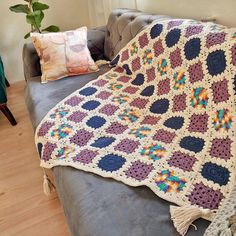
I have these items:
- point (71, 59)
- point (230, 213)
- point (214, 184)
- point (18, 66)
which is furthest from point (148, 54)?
point (18, 66)

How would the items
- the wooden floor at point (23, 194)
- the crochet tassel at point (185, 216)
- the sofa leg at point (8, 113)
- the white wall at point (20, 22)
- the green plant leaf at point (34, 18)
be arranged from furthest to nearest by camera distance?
the white wall at point (20, 22) < the green plant leaf at point (34, 18) < the sofa leg at point (8, 113) < the wooden floor at point (23, 194) < the crochet tassel at point (185, 216)

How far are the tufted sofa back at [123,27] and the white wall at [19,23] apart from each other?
3.85 ft

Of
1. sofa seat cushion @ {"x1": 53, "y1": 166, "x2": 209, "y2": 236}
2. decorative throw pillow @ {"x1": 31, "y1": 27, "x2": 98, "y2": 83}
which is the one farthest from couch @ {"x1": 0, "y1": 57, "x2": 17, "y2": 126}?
sofa seat cushion @ {"x1": 53, "y1": 166, "x2": 209, "y2": 236}

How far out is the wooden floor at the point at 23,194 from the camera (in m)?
1.33

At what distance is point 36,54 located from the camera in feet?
6.26

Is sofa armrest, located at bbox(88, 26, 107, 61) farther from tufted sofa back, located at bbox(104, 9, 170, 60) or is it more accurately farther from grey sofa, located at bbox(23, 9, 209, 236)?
grey sofa, located at bbox(23, 9, 209, 236)

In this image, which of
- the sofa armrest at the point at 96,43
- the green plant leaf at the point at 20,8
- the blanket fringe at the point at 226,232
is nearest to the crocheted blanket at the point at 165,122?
the blanket fringe at the point at 226,232

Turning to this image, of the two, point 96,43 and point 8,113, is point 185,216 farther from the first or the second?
point 8,113

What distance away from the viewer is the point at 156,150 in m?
1.03

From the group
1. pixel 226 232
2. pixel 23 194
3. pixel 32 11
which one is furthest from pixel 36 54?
pixel 226 232

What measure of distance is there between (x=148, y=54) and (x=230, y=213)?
104cm

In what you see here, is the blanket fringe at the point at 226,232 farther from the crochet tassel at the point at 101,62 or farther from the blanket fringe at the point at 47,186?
the crochet tassel at the point at 101,62

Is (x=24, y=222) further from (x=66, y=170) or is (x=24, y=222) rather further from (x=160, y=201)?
(x=160, y=201)

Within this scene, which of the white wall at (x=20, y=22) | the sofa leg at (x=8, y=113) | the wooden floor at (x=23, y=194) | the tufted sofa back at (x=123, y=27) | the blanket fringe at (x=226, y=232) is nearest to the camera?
the blanket fringe at (x=226, y=232)
